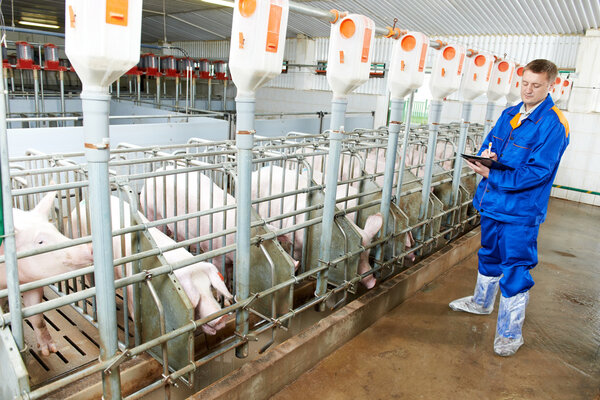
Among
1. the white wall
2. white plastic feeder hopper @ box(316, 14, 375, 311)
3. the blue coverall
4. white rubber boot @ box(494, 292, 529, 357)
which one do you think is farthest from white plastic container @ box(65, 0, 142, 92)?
the white wall

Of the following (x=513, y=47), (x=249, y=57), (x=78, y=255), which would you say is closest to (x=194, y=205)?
(x=78, y=255)

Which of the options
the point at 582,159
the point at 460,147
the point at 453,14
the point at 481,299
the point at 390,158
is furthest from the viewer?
the point at 453,14

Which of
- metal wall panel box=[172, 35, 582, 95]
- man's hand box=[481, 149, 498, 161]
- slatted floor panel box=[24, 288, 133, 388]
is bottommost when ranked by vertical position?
slatted floor panel box=[24, 288, 133, 388]

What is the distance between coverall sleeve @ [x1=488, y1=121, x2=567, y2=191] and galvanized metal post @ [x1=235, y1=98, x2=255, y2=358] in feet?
5.92

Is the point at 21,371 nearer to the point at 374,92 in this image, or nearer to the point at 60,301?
the point at 60,301

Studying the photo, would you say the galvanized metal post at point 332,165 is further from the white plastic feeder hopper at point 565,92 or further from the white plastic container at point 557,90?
the white plastic feeder hopper at point 565,92

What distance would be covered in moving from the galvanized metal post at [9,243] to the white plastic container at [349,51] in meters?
1.85

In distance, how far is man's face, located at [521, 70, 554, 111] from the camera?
3055 millimetres

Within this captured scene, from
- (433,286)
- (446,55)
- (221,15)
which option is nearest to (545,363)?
(433,286)

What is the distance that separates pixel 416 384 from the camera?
3057 millimetres

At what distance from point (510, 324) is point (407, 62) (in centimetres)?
213

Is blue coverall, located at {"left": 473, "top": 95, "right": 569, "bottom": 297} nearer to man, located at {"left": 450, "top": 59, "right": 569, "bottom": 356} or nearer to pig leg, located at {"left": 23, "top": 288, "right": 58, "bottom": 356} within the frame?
man, located at {"left": 450, "top": 59, "right": 569, "bottom": 356}

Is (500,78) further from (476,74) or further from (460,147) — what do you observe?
(460,147)

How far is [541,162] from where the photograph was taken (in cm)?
301
